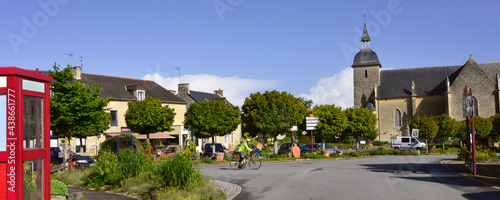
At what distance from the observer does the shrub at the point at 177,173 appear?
Answer: 10.9m

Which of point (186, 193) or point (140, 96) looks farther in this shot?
point (140, 96)

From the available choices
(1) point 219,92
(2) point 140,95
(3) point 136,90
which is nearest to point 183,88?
(2) point 140,95

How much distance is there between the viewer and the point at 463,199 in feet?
34.8

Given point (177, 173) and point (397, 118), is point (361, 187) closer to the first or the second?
point (177, 173)

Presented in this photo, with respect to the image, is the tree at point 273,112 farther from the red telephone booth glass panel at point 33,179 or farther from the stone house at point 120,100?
the red telephone booth glass panel at point 33,179

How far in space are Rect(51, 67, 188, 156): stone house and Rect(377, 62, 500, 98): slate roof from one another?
37.0 m

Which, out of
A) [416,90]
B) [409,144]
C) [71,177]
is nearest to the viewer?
[71,177]

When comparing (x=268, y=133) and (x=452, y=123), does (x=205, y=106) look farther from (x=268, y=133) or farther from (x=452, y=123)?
(x=452, y=123)

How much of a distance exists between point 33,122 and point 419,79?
232 ft

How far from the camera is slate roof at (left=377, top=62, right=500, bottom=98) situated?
66.9 metres

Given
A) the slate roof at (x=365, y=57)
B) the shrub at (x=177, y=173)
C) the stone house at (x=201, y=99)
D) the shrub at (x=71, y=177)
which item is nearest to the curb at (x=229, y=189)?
the shrub at (x=177, y=173)

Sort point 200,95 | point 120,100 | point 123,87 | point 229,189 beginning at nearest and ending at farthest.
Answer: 1. point 229,189
2. point 120,100
3. point 123,87
4. point 200,95

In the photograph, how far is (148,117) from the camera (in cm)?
3700

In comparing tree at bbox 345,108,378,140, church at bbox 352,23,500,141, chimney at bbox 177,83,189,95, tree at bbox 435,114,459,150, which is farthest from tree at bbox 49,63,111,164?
church at bbox 352,23,500,141
